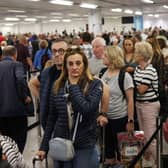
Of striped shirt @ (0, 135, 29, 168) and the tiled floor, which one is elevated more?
striped shirt @ (0, 135, 29, 168)

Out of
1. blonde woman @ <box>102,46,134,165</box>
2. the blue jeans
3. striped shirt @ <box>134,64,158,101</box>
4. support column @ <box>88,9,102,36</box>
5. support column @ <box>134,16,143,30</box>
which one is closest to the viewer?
the blue jeans

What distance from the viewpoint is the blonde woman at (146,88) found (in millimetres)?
4422

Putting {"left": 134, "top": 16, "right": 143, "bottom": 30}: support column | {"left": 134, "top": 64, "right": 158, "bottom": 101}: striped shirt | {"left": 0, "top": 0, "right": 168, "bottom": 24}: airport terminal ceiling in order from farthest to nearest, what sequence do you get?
{"left": 134, "top": 16, "right": 143, "bottom": 30}: support column < {"left": 0, "top": 0, "right": 168, "bottom": 24}: airport terminal ceiling < {"left": 134, "top": 64, "right": 158, "bottom": 101}: striped shirt

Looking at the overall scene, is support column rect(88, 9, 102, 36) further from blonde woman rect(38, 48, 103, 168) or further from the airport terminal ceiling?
blonde woman rect(38, 48, 103, 168)

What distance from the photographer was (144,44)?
450 centimetres

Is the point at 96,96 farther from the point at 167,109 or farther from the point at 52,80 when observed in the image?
the point at 167,109

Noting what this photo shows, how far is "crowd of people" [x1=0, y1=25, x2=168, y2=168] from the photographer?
2.81 metres

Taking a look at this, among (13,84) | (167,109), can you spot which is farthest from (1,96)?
(167,109)

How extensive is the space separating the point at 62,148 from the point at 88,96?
40 cm

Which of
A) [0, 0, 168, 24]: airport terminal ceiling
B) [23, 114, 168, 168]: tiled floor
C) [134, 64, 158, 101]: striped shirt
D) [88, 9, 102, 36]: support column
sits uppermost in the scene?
[0, 0, 168, 24]: airport terminal ceiling

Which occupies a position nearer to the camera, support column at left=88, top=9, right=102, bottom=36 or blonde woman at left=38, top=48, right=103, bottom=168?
blonde woman at left=38, top=48, right=103, bottom=168

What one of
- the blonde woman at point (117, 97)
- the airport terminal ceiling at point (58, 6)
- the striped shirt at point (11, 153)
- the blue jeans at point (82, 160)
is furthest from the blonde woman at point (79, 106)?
the airport terminal ceiling at point (58, 6)

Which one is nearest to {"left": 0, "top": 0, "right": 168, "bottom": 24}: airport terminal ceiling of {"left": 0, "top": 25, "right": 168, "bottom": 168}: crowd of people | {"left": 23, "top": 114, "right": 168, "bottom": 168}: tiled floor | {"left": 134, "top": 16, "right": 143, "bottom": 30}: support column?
{"left": 134, "top": 16, "right": 143, "bottom": 30}: support column

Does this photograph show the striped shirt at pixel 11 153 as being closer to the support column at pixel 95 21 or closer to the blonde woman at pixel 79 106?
the blonde woman at pixel 79 106
